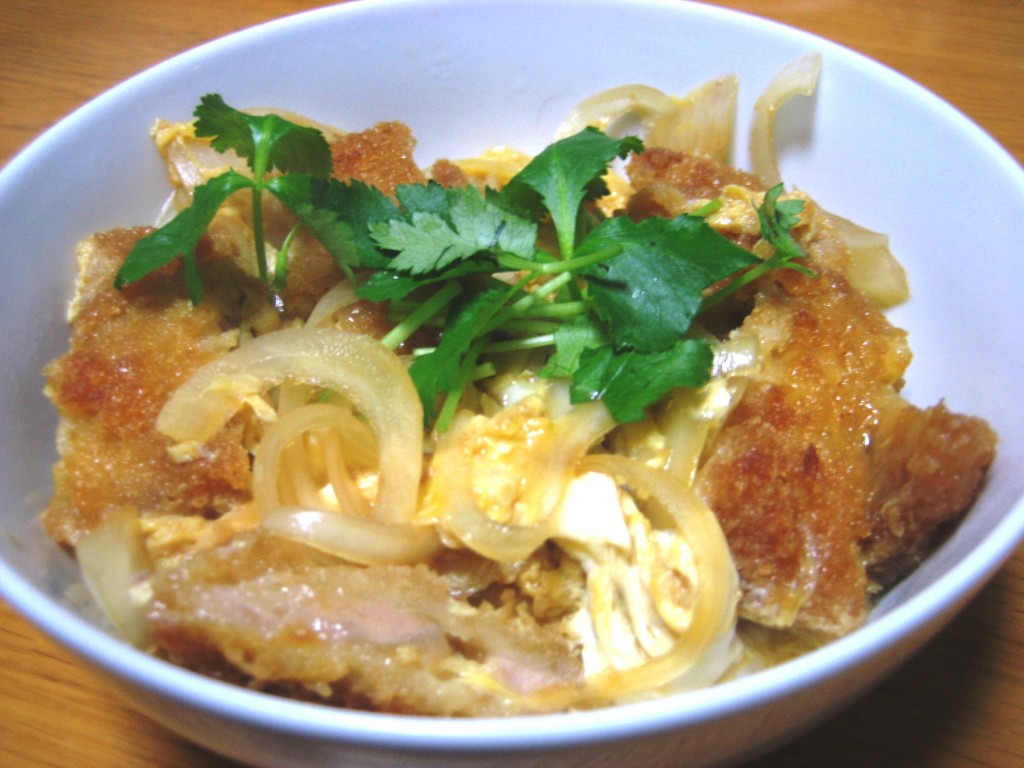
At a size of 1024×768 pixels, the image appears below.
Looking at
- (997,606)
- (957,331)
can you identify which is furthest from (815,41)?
(997,606)

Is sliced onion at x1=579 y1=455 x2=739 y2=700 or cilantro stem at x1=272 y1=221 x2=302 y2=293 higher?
cilantro stem at x1=272 y1=221 x2=302 y2=293

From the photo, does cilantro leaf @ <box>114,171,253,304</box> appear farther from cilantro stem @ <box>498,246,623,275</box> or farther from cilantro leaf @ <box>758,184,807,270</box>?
cilantro leaf @ <box>758,184,807,270</box>

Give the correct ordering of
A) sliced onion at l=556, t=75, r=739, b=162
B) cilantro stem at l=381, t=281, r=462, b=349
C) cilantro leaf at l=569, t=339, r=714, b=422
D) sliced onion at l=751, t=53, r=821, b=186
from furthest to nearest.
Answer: sliced onion at l=556, t=75, r=739, b=162 < sliced onion at l=751, t=53, r=821, b=186 < cilantro stem at l=381, t=281, r=462, b=349 < cilantro leaf at l=569, t=339, r=714, b=422

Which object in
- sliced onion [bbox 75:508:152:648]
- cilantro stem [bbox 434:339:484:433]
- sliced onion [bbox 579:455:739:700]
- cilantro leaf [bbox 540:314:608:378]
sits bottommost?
sliced onion [bbox 75:508:152:648]

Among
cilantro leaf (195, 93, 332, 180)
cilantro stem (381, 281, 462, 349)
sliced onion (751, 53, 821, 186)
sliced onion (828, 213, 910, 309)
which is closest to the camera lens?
cilantro stem (381, 281, 462, 349)

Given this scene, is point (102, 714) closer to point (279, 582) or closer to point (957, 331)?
point (279, 582)

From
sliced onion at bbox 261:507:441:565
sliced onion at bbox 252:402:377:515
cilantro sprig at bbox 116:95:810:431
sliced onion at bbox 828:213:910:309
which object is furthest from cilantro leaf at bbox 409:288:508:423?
sliced onion at bbox 828:213:910:309

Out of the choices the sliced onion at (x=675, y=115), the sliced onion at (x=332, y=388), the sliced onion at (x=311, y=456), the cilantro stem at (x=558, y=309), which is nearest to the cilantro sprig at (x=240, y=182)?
the sliced onion at (x=332, y=388)
